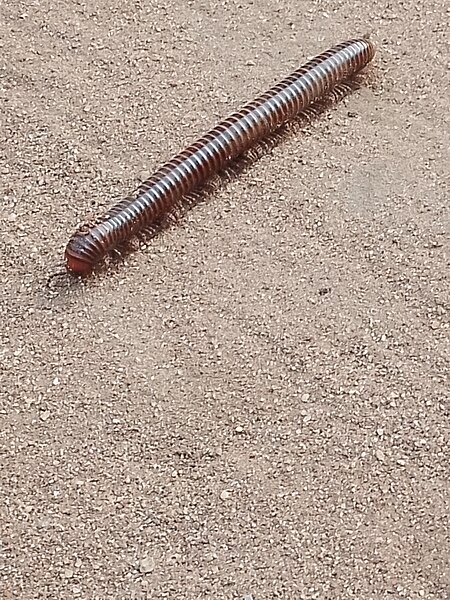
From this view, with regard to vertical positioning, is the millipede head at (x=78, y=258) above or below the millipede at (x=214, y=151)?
below

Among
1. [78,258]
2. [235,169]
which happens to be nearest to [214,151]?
[235,169]

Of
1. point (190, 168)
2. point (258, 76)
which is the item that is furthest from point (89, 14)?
point (190, 168)

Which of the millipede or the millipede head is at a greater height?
the millipede

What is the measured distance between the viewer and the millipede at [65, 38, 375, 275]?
424 centimetres

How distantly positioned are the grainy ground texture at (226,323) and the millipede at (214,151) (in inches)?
3.9

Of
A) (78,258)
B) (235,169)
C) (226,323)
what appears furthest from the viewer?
(235,169)

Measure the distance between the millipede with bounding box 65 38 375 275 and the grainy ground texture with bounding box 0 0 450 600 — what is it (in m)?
0.10

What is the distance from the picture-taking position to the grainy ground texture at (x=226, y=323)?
342cm

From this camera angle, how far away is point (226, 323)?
4047mm

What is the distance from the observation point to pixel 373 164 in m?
4.66

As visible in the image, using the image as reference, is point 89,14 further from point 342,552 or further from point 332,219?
point 342,552

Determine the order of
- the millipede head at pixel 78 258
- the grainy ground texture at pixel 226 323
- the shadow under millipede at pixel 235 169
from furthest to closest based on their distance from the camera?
the shadow under millipede at pixel 235 169, the millipede head at pixel 78 258, the grainy ground texture at pixel 226 323

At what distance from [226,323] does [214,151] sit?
913mm

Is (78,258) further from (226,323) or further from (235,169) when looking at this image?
(235,169)
